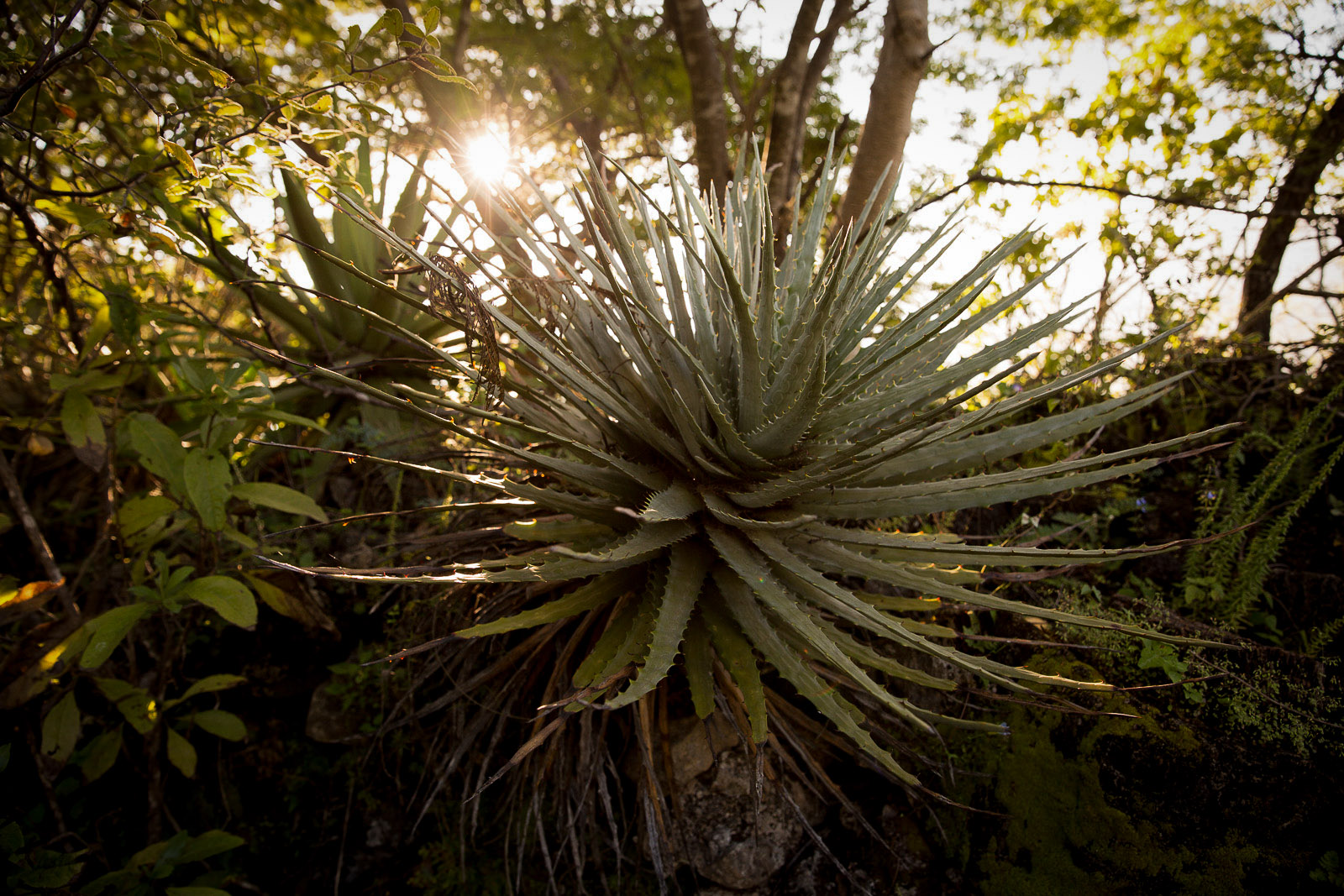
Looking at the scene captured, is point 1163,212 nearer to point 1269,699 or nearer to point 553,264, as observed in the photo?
point 1269,699

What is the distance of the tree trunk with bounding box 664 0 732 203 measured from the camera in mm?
3041

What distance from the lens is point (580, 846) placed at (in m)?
1.55

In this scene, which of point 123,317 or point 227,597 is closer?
point 227,597

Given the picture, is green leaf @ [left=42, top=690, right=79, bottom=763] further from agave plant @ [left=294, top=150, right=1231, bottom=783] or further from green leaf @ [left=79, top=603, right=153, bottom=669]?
agave plant @ [left=294, top=150, right=1231, bottom=783]

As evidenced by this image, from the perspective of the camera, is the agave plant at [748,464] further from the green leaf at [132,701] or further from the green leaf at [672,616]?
the green leaf at [132,701]

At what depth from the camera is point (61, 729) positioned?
1631mm

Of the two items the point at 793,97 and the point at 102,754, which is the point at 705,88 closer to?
the point at 793,97

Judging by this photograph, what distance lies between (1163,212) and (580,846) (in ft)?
12.3

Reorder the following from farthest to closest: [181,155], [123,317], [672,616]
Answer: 1. [123,317]
2. [181,155]
3. [672,616]

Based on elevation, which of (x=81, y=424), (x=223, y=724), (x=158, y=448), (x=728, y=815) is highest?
(x=81, y=424)

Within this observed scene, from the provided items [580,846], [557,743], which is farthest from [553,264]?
[580,846]

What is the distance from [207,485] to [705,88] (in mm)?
2679

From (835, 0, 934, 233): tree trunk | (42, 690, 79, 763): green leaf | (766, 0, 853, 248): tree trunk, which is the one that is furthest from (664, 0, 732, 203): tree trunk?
(42, 690, 79, 763): green leaf

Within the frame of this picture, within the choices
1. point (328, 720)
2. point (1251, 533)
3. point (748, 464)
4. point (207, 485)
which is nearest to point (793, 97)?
point (748, 464)
